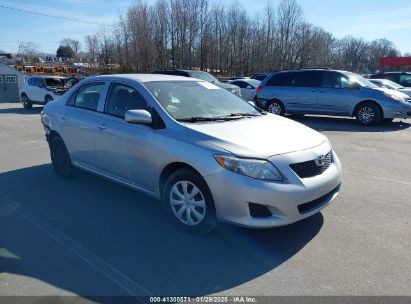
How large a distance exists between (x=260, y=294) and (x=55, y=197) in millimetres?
3362

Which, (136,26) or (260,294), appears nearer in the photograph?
(260,294)

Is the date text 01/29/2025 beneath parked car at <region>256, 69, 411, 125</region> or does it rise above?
beneath

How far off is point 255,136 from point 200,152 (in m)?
0.64

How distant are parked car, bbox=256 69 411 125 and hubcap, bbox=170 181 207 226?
9.30 metres

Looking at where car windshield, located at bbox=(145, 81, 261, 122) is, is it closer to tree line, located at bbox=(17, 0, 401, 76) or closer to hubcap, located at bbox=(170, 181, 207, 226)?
hubcap, located at bbox=(170, 181, 207, 226)

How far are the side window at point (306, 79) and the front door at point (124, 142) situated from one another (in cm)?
918

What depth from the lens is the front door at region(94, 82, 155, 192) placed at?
4.28 m

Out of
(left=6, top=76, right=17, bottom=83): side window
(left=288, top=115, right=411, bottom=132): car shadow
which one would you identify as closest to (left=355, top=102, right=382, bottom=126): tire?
(left=288, top=115, right=411, bottom=132): car shadow

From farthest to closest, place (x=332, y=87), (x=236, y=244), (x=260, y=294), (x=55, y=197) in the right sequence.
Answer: (x=332, y=87) < (x=55, y=197) < (x=236, y=244) < (x=260, y=294)

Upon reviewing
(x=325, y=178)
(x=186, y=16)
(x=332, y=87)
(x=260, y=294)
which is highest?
(x=186, y=16)

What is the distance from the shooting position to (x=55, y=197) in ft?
16.8

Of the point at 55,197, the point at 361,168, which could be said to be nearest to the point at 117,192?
the point at 55,197

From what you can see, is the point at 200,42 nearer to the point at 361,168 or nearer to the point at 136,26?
the point at 136,26

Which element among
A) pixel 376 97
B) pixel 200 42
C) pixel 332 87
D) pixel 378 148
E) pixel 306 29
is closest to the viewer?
pixel 378 148
